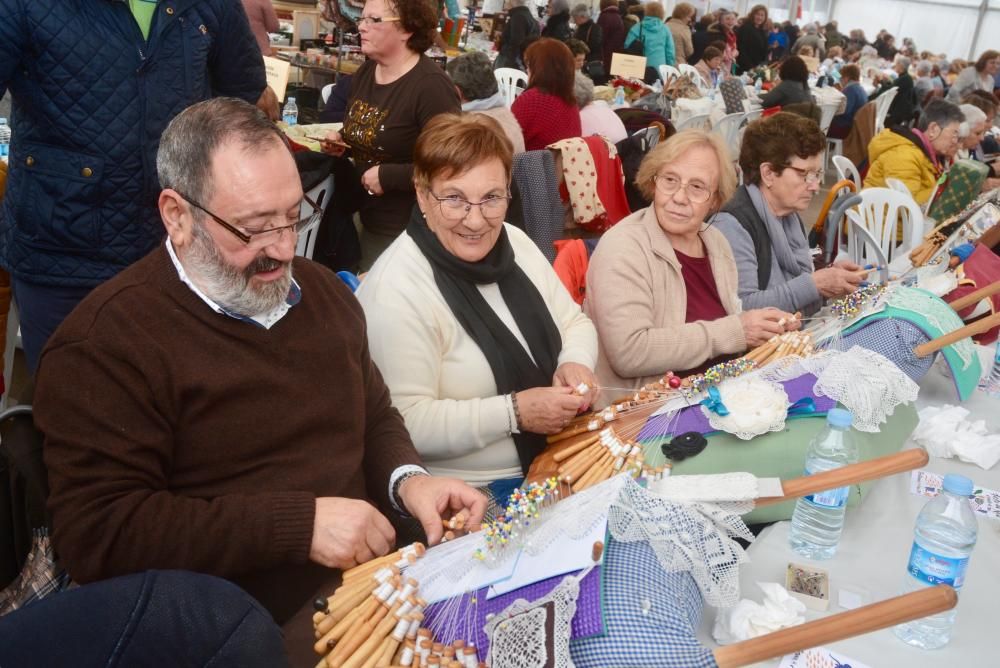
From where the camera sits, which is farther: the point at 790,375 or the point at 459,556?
the point at 790,375

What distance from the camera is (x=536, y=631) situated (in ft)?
3.72

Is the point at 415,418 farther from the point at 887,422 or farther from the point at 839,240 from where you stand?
the point at 839,240

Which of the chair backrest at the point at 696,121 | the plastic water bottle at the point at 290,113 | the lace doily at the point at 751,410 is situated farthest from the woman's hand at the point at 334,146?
the chair backrest at the point at 696,121

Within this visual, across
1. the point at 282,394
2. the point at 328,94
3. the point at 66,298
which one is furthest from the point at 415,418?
the point at 328,94

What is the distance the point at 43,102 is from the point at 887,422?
6.80 feet

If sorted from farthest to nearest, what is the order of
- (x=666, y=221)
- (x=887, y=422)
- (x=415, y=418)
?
(x=666, y=221) → (x=415, y=418) → (x=887, y=422)

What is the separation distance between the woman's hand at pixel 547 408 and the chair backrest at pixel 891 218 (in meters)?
3.01

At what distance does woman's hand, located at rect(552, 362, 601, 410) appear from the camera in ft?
6.71

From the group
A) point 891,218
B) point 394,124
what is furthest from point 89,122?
point 891,218

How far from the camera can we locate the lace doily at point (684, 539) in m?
1.30

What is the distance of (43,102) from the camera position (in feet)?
6.64

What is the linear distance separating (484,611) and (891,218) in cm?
401

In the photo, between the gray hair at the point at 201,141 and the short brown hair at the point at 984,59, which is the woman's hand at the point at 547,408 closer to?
the gray hair at the point at 201,141

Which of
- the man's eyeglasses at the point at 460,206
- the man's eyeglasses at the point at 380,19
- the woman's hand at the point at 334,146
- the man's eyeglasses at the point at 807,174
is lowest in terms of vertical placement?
the woman's hand at the point at 334,146
